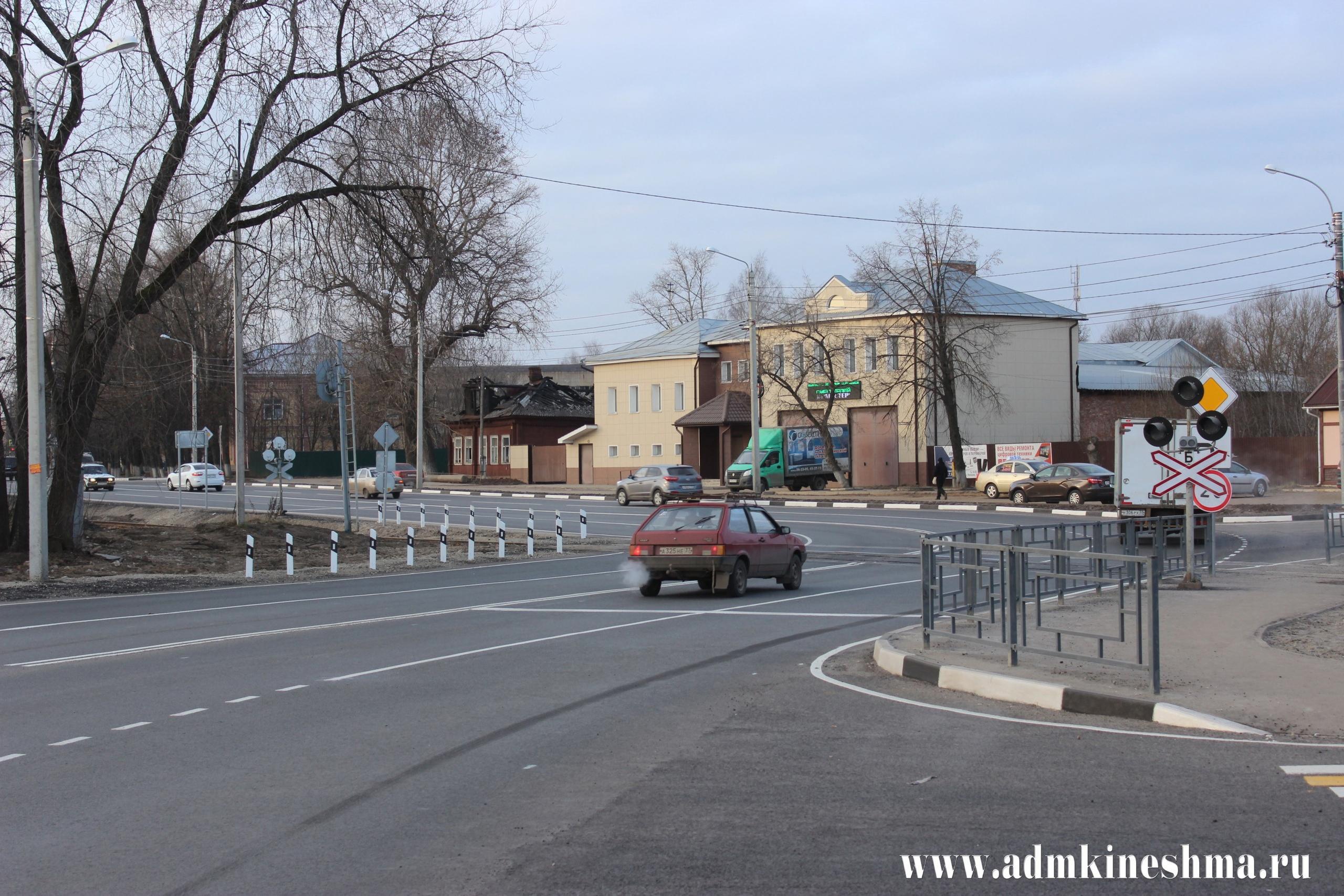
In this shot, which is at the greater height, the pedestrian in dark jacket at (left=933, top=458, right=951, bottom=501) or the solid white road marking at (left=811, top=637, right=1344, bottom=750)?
the pedestrian in dark jacket at (left=933, top=458, right=951, bottom=501)

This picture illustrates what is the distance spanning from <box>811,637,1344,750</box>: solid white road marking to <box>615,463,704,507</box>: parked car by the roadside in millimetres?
34960

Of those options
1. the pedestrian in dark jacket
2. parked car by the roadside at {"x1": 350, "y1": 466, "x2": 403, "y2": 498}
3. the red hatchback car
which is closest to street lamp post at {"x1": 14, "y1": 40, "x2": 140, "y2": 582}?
the red hatchback car

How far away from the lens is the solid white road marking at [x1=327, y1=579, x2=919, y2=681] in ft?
36.5

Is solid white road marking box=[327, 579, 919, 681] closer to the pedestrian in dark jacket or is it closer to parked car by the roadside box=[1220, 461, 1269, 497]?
the pedestrian in dark jacket

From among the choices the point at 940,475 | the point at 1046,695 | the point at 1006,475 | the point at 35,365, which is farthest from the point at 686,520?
the point at 1006,475

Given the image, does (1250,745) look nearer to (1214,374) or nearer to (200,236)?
(1214,374)

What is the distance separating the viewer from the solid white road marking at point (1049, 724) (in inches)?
297

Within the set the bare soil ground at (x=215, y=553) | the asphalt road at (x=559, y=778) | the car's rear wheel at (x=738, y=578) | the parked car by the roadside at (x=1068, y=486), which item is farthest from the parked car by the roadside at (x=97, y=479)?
the asphalt road at (x=559, y=778)

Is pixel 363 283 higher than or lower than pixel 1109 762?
higher

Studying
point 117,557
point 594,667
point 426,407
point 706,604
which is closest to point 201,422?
point 426,407

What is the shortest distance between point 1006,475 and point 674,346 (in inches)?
1073

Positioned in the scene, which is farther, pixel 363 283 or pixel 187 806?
pixel 363 283

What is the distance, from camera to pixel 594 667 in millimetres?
11258

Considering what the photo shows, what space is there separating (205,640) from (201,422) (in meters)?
70.5
